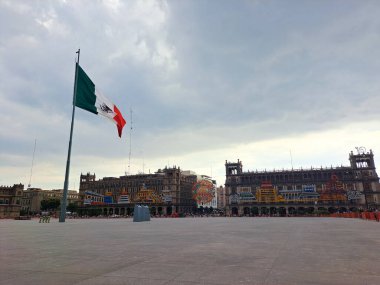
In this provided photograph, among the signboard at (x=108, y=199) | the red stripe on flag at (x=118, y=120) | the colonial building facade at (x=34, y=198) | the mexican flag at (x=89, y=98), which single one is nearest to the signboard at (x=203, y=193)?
the signboard at (x=108, y=199)

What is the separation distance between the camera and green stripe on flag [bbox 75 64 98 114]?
30234mm

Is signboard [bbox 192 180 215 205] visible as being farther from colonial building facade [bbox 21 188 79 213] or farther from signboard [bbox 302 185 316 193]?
colonial building facade [bbox 21 188 79 213]

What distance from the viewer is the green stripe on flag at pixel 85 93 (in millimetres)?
30234

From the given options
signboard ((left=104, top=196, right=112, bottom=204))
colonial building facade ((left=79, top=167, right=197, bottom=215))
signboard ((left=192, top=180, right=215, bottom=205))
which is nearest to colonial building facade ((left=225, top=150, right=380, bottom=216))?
signboard ((left=192, top=180, right=215, bottom=205))

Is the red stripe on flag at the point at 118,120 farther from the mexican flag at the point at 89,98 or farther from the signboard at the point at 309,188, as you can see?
the signboard at the point at 309,188

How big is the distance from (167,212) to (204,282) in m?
A: 122

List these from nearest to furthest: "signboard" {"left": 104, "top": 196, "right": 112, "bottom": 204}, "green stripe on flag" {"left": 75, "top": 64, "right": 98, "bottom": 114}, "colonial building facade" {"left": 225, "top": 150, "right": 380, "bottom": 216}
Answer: "green stripe on flag" {"left": 75, "top": 64, "right": 98, "bottom": 114}
"colonial building facade" {"left": 225, "top": 150, "right": 380, "bottom": 216}
"signboard" {"left": 104, "top": 196, "right": 112, "bottom": 204}

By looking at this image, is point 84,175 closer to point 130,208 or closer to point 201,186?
point 130,208

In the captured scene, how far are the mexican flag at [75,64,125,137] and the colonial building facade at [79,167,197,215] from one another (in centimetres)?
8456

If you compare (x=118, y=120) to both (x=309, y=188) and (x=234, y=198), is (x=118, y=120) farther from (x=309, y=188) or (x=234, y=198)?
(x=234, y=198)

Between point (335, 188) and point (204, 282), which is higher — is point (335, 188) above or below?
above

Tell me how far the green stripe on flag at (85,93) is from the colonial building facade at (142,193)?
282 ft

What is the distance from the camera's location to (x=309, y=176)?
373ft

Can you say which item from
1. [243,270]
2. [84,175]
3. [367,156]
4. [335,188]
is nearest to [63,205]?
[243,270]
